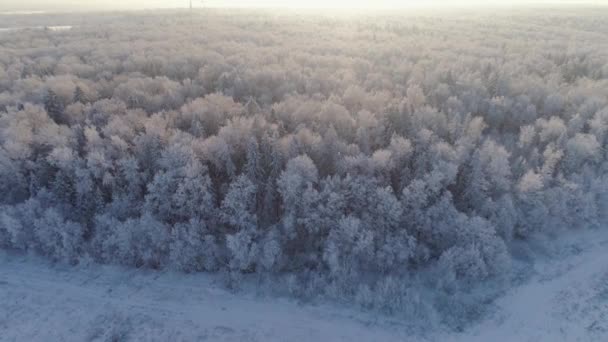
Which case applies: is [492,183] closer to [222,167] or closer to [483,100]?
[483,100]

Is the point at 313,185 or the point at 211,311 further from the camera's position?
the point at 313,185

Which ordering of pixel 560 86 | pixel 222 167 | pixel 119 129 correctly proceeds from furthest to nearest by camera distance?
1. pixel 560 86
2. pixel 119 129
3. pixel 222 167

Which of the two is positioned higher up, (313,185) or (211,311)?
(313,185)

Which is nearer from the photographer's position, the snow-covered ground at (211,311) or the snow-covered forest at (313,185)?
the snow-covered ground at (211,311)

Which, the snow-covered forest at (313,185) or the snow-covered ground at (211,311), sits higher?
the snow-covered forest at (313,185)

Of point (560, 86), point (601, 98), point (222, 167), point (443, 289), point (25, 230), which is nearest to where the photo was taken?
point (443, 289)

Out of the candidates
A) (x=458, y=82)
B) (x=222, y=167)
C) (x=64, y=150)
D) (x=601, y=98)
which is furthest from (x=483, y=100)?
(x=64, y=150)

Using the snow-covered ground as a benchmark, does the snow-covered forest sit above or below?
above

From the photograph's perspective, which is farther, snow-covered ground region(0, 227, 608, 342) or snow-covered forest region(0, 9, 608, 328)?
snow-covered forest region(0, 9, 608, 328)
